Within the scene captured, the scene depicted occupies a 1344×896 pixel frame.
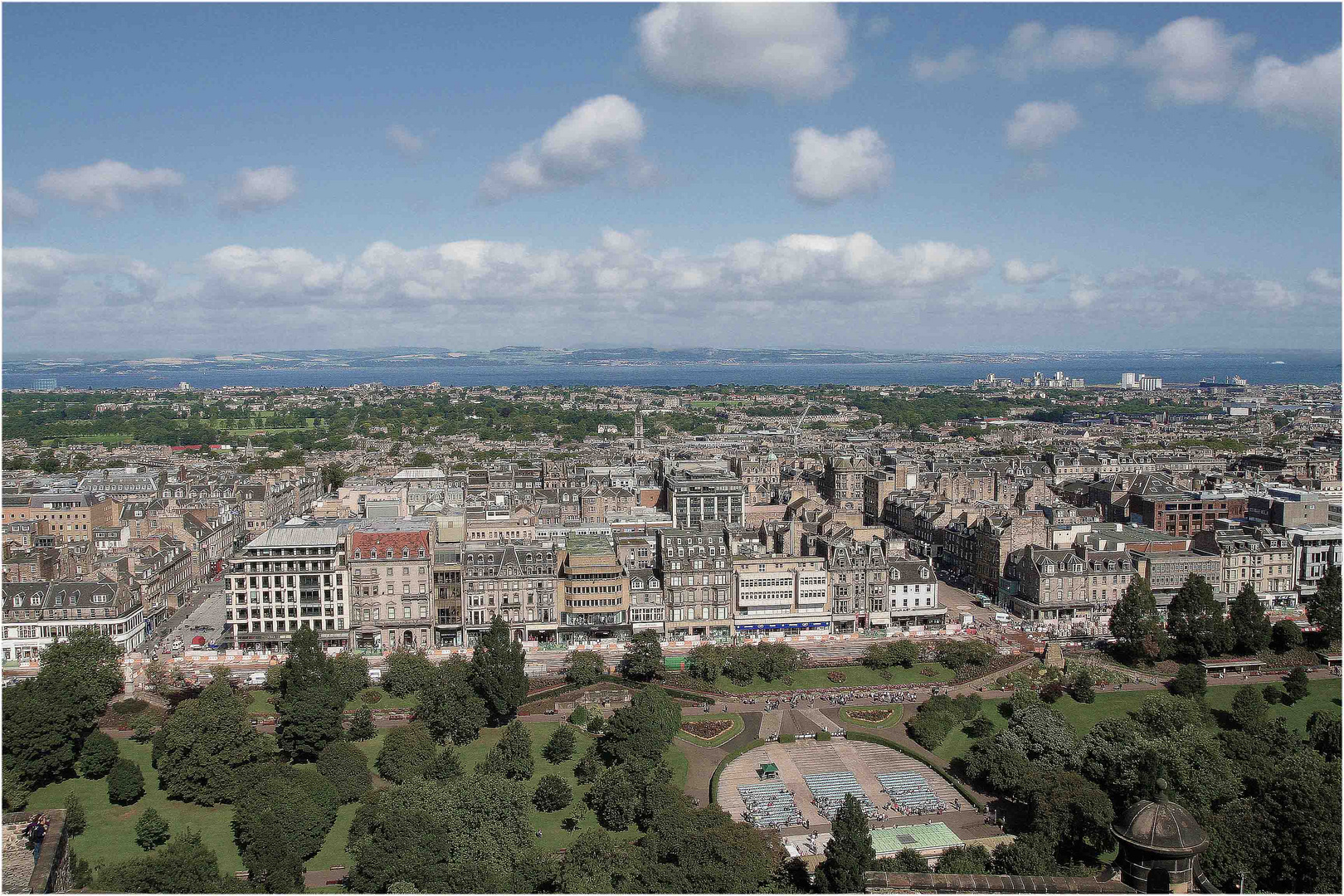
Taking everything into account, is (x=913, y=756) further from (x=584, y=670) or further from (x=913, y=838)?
(x=584, y=670)

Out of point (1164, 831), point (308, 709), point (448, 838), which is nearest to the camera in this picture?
point (1164, 831)

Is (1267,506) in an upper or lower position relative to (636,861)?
upper

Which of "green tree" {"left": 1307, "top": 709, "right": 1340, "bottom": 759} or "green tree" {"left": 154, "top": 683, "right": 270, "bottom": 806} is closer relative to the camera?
"green tree" {"left": 154, "top": 683, "right": 270, "bottom": 806}

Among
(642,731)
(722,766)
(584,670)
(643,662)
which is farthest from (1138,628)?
(584,670)

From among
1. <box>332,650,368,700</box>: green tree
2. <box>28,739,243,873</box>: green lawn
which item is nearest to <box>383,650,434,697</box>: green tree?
<box>332,650,368,700</box>: green tree

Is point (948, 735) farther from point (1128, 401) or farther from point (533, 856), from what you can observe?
point (1128, 401)

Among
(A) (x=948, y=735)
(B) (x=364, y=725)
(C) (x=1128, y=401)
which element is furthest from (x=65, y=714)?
(C) (x=1128, y=401)

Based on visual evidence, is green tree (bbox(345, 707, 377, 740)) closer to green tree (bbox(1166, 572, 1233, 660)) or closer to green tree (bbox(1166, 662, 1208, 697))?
green tree (bbox(1166, 662, 1208, 697))
